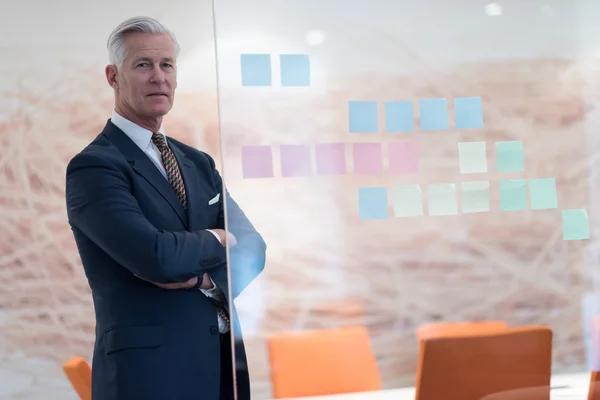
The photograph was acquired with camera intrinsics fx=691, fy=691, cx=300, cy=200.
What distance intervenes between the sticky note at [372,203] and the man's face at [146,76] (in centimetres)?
82

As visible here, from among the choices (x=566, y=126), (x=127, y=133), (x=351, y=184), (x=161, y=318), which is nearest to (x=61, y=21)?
(x=127, y=133)

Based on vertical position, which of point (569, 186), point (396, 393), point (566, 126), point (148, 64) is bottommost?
point (396, 393)

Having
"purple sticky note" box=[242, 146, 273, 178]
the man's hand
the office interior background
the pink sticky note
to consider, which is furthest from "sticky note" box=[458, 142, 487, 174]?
the man's hand

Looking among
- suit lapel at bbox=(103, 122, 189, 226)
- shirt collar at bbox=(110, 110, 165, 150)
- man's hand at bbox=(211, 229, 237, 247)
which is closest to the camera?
man's hand at bbox=(211, 229, 237, 247)

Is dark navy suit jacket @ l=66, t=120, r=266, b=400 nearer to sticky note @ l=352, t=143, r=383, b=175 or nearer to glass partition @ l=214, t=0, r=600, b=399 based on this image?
glass partition @ l=214, t=0, r=600, b=399

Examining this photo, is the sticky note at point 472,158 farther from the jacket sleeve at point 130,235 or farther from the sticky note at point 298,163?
the jacket sleeve at point 130,235

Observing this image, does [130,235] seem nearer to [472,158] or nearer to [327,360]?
[327,360]

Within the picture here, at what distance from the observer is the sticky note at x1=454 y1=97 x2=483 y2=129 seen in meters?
1.79

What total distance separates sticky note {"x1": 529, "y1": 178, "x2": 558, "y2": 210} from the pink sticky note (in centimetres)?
31

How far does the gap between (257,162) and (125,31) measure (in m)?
0.79

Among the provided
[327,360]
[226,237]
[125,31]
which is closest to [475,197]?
[327,360]

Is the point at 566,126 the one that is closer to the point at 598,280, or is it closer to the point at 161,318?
the point at 598,280

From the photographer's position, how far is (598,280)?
5.97 feet

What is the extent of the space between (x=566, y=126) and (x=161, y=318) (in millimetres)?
1233
